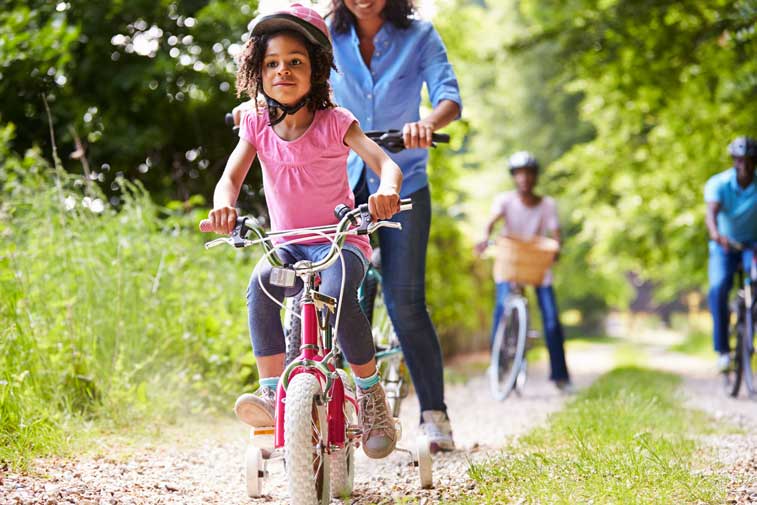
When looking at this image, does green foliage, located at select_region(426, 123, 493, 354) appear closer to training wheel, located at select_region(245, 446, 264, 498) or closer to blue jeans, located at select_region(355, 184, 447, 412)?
blue jeans, located at select_region(355, 184, 447, 412)

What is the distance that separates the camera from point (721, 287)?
7414 millimetres

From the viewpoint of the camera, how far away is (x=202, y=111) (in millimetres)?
8703

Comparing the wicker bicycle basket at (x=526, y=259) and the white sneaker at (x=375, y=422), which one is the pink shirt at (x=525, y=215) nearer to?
the wicker bicycle basket at (x=526, y=259)

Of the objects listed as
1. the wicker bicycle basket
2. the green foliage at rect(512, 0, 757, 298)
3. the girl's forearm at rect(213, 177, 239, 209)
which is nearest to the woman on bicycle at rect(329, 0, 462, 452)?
the girl's forearm at rect(213, 177, 239, 209)

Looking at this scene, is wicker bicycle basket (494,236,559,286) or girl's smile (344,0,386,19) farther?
wicker bicycle basket (494,236,559,286)

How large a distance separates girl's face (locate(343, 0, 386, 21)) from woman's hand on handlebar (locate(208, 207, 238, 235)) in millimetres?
1489

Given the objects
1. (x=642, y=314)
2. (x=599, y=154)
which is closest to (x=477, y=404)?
(x=599, y=154)

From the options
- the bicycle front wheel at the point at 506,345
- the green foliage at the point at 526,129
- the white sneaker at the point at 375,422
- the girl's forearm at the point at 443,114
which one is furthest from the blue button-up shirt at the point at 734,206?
the green foliage at the point at 526,129

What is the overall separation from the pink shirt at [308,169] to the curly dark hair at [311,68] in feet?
0.21

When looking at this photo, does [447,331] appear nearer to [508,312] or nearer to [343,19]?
[508,312]

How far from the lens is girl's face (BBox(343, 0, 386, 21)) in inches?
161

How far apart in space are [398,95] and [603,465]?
1.86m

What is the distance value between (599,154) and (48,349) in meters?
12.0

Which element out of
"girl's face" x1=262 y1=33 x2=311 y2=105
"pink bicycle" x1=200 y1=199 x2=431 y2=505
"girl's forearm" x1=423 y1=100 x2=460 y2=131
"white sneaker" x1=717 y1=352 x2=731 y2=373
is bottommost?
"white sneaker" x1=717 y1=352 x2=731 y2=373
